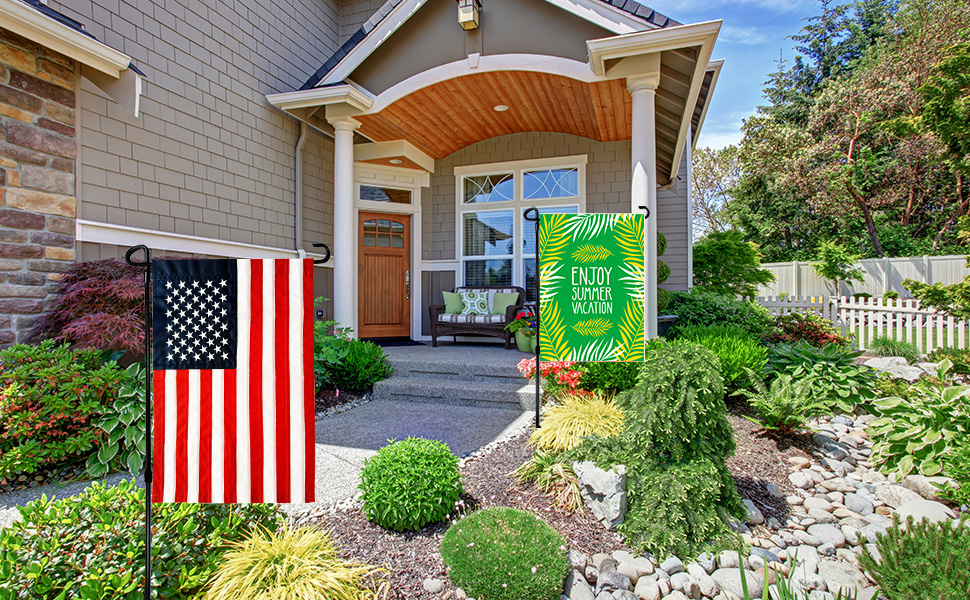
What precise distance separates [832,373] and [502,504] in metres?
3.21

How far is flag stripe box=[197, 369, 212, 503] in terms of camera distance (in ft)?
5.84

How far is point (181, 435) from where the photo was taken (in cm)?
178

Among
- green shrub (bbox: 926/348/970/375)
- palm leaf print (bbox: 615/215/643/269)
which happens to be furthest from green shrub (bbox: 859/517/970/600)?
green shrub (bbox: 926/348/970/375)

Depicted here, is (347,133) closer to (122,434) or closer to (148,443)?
(122,434)

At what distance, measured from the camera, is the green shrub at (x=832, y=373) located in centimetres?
392

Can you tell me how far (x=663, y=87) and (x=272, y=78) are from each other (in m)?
4.72

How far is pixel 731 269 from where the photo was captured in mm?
9453

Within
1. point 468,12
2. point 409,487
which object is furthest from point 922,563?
point 468,12

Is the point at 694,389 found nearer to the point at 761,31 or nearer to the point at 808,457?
the point at 808,457

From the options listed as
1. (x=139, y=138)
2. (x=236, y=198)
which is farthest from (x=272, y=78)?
(x=139, y=138)

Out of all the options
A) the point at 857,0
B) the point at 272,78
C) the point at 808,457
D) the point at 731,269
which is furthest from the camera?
the point at 857,0

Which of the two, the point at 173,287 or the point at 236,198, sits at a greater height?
the point at 236,198

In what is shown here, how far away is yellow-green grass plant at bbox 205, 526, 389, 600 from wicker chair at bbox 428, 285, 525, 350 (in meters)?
4.52

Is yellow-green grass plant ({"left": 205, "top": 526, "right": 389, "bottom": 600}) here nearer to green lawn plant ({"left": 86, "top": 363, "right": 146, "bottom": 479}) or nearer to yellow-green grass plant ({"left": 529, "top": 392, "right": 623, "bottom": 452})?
yellow-green grass plant ({"left": 529, "top": 392, "right": 623, "bottom": 452})
